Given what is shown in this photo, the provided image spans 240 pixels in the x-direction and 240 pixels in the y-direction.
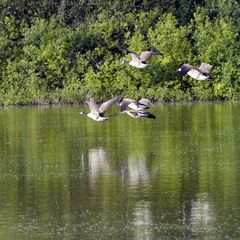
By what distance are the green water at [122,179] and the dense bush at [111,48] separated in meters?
13.8

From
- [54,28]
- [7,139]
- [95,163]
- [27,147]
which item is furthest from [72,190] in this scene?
[54,28]

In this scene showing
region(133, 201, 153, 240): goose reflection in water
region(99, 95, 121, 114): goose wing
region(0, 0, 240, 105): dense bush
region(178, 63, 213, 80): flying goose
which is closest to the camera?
region(133, 201, 153, 240): goose reflection in water

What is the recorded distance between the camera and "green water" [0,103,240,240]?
77.0ft

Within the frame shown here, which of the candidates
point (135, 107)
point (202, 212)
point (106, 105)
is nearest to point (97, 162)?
point (106, 105)

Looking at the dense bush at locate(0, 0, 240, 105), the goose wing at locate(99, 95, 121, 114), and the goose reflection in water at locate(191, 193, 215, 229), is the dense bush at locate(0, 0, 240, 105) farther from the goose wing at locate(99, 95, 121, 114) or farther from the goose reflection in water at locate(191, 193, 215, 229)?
the goose reflection in water at locate(191, 193, 215, 229)

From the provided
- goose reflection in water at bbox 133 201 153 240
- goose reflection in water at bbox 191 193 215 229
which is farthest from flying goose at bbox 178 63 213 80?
goose reflection in water at bbox 133 201 153 240

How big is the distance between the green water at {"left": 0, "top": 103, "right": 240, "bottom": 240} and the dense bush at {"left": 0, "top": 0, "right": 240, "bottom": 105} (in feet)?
45.1

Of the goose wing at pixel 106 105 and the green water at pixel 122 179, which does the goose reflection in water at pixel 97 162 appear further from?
the goose wing at pixel 106 105

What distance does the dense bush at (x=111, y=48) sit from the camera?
60844 millimetres

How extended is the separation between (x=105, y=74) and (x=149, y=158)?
97.0 feet

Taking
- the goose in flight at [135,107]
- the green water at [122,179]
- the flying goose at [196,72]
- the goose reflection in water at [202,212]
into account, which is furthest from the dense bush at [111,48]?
the goose reflection in water at [202,212]

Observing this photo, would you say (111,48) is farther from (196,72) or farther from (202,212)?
(202,212)

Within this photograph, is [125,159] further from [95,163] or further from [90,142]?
[90,142]

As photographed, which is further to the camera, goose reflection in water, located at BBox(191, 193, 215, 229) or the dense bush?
the dense bush
